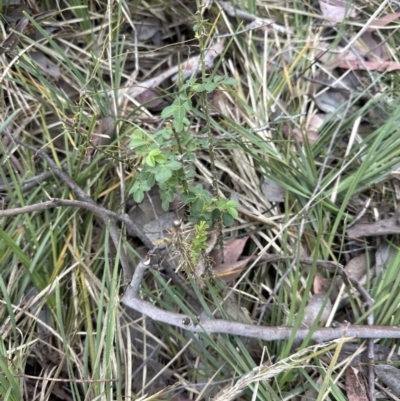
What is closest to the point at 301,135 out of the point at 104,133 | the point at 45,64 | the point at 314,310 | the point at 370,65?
the point at 370,65

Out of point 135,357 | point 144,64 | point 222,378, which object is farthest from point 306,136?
point 135,357

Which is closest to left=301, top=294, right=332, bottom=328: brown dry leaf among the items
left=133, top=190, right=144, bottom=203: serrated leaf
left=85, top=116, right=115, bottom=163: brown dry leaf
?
left=133, top=190, right=144, bottom=203: serrated leaf

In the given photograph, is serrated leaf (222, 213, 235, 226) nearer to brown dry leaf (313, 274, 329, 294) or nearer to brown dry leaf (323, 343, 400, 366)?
brown dry leaf (313, 274, 329, 294)

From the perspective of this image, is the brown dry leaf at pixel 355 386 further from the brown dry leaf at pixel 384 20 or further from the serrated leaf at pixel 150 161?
the brown dry leaf at pixel 384 20

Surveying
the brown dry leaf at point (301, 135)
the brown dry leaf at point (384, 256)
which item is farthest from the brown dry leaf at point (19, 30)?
the brown dry leaf at point (384, 256)

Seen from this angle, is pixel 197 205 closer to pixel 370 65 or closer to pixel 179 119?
A: pixel 179 119

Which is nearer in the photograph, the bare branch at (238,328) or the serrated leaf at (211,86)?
the serrated leaf at (211,86)
